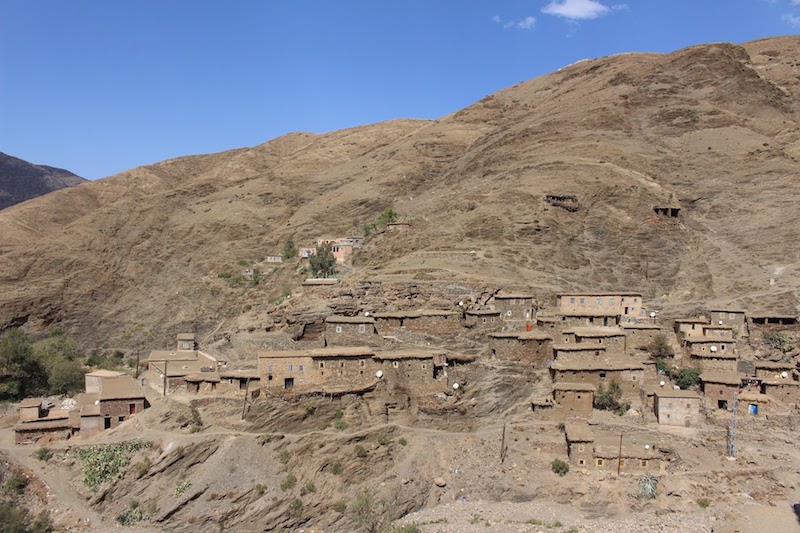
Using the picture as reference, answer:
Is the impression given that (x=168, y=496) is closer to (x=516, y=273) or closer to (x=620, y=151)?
(x=516, y=273)

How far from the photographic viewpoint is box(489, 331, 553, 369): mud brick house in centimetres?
3070

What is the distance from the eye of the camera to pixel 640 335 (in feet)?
108

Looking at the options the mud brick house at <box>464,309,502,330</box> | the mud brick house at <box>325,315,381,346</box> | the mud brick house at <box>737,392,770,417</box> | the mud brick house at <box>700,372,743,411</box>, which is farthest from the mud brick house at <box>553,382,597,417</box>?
the mud brick house at <box>325,315,381,346</box>

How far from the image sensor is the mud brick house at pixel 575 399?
1111 inches

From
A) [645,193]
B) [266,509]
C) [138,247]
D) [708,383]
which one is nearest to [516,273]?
[708,383]

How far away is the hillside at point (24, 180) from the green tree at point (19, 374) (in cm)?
10122

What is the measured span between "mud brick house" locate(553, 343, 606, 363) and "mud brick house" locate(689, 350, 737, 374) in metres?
5.42

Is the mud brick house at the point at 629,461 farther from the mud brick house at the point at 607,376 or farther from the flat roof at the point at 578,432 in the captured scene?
the mud brick house at the point at 607,376

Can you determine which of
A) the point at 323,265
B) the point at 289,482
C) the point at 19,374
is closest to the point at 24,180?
the point at 19,374

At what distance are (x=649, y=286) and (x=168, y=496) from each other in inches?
1358

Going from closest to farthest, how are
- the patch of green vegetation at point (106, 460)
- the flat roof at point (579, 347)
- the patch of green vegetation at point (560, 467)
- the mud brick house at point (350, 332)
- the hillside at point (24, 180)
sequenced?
the patch of green vegetation at point (560, 467) < the patch of green vegetation at point (106, 460) < the flat roof at point (579, 347) < the mud brick house at point (350, 332) < the hillside at point (24, 180)

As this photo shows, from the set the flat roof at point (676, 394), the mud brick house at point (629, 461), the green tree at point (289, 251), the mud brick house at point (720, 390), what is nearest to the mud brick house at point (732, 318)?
the mud brick house at point (720, 390)

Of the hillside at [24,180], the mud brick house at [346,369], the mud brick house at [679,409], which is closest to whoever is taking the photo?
the mud brick house at [679,409]

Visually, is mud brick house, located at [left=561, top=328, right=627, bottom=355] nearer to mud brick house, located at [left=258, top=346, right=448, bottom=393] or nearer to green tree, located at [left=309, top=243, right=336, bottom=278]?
mud brick house, located at [left=258, top=346, right=448, bottom=393]
